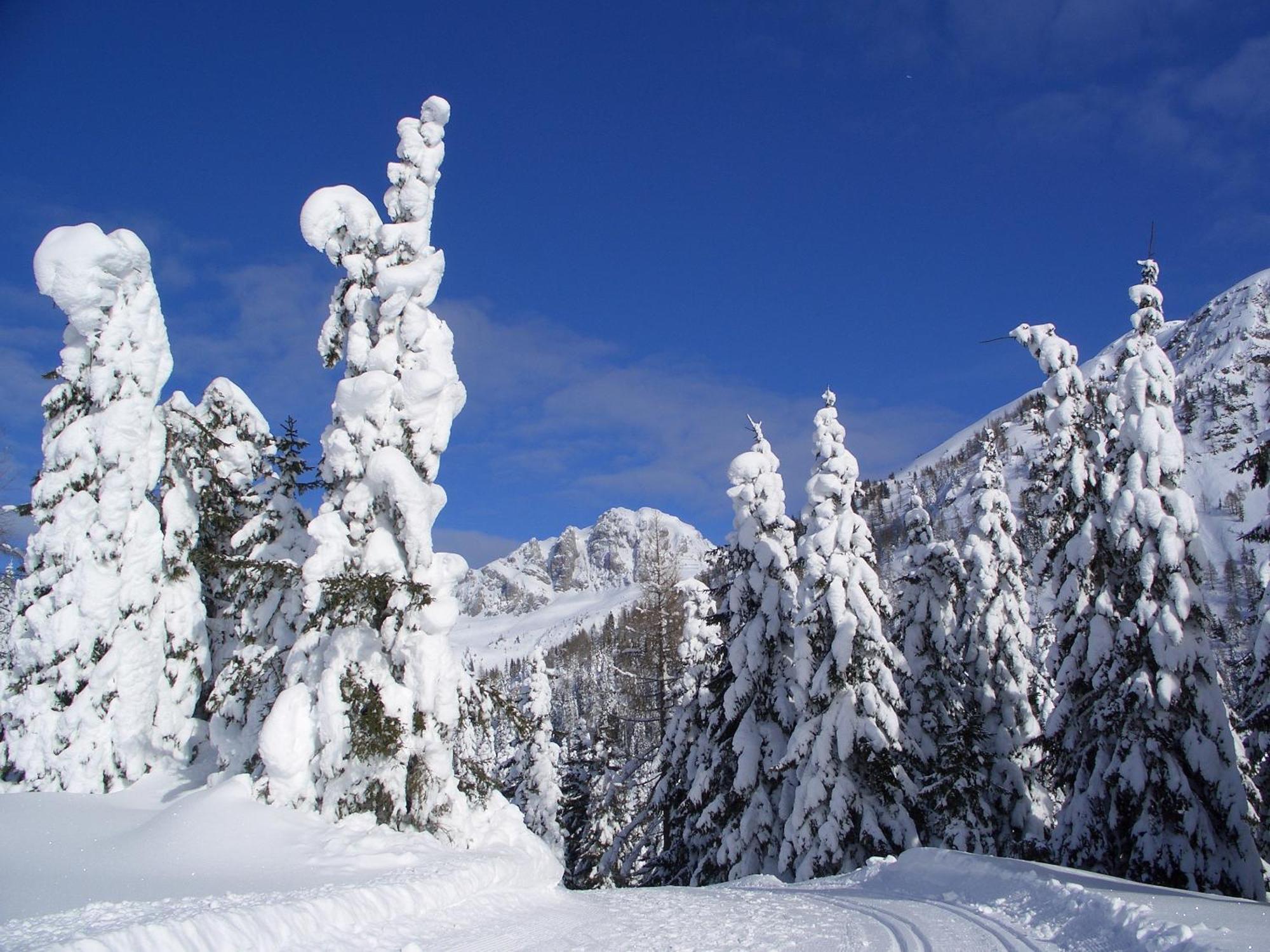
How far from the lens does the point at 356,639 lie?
1264 centimetres

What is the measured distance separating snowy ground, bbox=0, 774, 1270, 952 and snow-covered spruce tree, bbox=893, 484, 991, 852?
7.92 metres

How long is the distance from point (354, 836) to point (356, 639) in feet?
9.43

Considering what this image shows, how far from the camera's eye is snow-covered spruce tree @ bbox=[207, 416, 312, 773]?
44.8 ft

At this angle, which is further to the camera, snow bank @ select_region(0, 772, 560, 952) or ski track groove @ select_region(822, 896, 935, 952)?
ski track groove @ select_region(822, 896, 935, 952)

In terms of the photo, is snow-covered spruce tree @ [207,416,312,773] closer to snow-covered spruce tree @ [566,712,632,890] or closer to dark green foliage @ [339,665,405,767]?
dark green foliage @ [339,665,405,767]

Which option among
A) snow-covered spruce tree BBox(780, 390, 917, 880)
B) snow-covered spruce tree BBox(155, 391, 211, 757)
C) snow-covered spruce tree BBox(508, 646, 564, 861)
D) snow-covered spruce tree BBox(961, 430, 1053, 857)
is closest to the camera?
snow-covered spruce tree BBox(155, 391, 211, 757)

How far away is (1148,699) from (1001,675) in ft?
23.9

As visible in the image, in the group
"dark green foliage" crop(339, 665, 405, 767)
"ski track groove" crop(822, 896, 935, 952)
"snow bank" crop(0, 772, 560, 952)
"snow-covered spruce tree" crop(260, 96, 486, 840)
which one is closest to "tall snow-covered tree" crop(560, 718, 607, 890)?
"snow bank" crop(0, 772, 560, 952)

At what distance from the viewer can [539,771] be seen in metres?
33.0

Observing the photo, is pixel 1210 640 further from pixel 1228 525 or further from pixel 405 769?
pixel 1228 525

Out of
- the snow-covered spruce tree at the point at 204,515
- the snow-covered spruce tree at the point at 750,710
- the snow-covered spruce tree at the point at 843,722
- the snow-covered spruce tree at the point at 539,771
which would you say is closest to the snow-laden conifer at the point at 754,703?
the snow-covered spruce tree at the point at 750,710

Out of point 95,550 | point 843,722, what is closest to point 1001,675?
point 843,722

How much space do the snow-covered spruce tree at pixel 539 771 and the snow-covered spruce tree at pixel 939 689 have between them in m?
13.8

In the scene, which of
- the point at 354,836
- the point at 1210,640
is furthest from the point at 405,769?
the point at 1210,640
